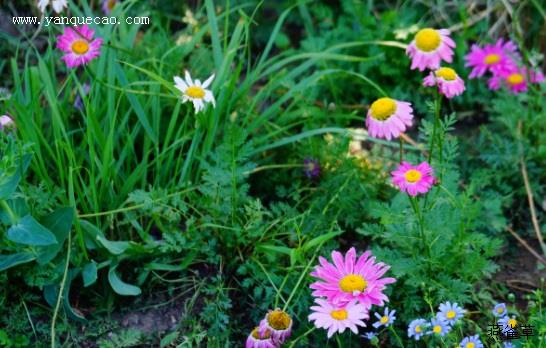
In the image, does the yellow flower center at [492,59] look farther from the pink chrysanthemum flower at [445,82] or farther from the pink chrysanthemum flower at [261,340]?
the pink chrysanthemum flower at [261,340]

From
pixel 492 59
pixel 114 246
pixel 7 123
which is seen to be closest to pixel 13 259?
pixel 114 246

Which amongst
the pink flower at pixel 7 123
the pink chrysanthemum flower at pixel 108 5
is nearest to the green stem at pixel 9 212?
the pink flower at pixel 7 123

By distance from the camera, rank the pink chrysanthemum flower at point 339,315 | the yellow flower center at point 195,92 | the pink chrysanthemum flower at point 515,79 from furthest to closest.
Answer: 1. the pink chrysanthemum flower at point 515,79
2. the yellow flower center at point 195,92
3. the pink chrysanthemum flower at point 339,315

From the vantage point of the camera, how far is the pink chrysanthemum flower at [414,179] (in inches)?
69.2

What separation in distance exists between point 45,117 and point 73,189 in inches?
18.6

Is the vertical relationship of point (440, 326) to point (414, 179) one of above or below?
below

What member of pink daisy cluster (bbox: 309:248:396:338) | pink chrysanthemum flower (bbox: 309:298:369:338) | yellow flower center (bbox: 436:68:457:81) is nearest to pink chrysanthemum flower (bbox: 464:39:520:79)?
yellow flower center (bbox: 436:68:457:81)

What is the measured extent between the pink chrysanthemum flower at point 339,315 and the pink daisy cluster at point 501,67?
1.22 m

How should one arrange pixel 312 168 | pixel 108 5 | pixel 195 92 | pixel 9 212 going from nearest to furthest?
pixel 9 212
pixel 195 92
pixel 312 168
pixel 108 5

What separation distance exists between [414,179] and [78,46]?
968 mm

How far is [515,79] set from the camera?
2670 millimetres

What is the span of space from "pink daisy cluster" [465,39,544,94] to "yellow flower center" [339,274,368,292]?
3.74 feet

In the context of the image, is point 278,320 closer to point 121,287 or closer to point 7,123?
point 121,287

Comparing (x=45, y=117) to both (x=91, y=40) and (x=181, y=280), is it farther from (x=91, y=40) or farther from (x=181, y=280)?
(x=181, y=280)
